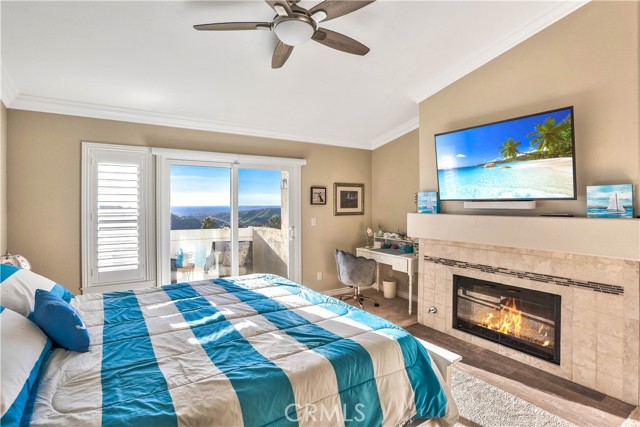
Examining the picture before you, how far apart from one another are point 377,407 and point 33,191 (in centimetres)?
359


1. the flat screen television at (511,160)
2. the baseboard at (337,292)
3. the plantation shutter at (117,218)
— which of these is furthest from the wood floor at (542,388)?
the plantation shutter at (117,218)

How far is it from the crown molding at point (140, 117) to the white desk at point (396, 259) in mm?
1787

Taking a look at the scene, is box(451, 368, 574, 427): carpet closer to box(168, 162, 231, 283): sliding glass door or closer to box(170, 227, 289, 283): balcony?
box(170, 227, 289, 283): balcony

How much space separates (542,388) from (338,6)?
2.99 m

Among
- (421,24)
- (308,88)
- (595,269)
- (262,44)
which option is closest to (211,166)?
(308,88)

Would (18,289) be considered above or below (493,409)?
above

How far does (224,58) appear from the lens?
2725 mm

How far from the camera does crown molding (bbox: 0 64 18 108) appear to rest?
260cm

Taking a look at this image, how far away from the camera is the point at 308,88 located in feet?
11.2

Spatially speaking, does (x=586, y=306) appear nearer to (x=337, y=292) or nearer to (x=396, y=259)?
(x=396, y=259)

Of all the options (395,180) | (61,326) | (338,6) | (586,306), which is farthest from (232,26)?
(395,180)

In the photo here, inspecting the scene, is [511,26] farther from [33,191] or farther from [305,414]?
[33,191]

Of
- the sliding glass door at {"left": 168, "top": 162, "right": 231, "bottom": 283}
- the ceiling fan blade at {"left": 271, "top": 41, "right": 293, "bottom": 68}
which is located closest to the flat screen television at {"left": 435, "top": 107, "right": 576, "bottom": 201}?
the ceiling fan blade at {"left": 271, "top": 41, "right": 293, "bottom": 68}

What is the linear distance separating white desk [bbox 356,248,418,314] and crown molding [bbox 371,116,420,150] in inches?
66.0
